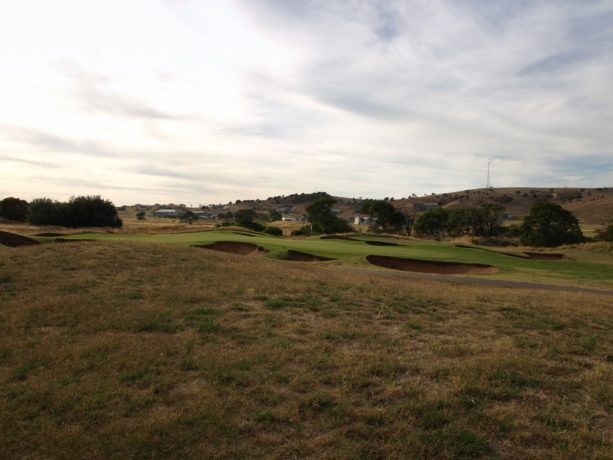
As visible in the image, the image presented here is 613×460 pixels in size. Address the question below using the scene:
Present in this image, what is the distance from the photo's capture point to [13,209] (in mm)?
75188

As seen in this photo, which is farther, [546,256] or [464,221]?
[464,221]

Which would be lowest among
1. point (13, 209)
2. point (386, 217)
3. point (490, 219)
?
point (490, 219)

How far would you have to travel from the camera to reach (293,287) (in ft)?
43.2

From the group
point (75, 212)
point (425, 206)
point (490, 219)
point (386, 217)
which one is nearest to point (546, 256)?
point (490, 219)

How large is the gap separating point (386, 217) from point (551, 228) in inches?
1286

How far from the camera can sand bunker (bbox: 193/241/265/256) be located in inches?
1232

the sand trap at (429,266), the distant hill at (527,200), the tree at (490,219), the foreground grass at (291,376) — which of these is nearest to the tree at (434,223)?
the tree at (490,219)

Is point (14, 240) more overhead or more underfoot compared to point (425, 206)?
more underfoot

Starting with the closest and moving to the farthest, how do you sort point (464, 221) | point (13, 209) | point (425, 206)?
point (13, 209) < point (464, 221) < point (425, 206)

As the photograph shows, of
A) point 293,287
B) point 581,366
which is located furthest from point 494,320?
point 293,287

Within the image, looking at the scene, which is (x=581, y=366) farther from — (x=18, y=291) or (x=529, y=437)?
(x=18, y=291)

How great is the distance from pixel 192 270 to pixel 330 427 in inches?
449

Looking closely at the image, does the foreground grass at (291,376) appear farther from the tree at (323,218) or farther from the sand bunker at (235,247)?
the tree at (323,218)

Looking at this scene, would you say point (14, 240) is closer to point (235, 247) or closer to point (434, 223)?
point (235, 247)
